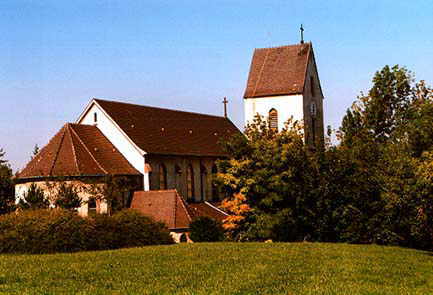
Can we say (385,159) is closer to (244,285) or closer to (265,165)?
(265,165)

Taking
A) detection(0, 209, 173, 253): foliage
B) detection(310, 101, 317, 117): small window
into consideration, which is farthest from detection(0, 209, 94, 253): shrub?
detection(310, 101, 317, 117): small window

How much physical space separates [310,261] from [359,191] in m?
21.8

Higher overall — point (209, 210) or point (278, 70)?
point (278, 70)

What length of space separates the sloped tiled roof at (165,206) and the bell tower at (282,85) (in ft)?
54.6

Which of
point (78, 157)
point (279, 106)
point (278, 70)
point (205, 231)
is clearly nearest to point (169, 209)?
point (78, 157)

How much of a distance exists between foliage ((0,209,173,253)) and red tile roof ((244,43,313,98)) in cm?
3535

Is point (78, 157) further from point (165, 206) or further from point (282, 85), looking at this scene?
point (282, 85)

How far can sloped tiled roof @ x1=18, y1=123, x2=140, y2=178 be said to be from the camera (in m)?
46.8

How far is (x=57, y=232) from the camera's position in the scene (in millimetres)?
26531

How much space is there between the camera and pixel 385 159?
39.9 meters

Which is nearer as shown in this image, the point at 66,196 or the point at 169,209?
the point at 66,196

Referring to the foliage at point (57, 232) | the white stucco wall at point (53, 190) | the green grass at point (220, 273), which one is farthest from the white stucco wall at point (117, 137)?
the green grass at point (220, 273)

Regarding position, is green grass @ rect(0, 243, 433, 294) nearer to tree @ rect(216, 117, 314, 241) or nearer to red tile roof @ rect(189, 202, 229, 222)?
tree @ rect(216, 117, 314, 241)

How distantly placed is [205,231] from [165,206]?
10.5 metres
